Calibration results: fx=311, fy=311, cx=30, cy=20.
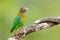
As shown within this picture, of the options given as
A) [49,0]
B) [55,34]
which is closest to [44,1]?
[49,0]

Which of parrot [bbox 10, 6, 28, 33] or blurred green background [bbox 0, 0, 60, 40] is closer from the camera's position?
parrot [bbox 10, 6, 28, 33]

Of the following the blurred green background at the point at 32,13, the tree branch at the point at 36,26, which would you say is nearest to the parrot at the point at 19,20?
the tree branch at the point at 36,26

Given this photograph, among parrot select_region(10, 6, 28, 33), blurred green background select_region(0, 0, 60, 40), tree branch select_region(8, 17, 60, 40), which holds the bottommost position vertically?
tree branch select_region(8, 17, 60, 40)

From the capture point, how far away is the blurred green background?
108 inches

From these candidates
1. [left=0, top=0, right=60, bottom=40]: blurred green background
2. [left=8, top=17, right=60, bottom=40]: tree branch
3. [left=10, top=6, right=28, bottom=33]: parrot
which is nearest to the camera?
[left=8, top=17, right=60, bottom=40]: tree branch

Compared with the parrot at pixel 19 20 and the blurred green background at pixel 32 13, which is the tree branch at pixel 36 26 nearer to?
the parrot at pixel 19 20

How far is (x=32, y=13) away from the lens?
112 inches

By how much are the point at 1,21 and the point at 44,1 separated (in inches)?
17.8

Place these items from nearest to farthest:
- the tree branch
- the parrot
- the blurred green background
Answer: the tree branch → the parrot → the blurred green background

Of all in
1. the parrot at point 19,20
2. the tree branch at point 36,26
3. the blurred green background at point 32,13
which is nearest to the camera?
the tree branch at point 36,26

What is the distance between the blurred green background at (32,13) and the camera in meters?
2.75

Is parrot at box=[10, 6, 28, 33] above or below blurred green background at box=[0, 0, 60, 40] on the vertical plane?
below

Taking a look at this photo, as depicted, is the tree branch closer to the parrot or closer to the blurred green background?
the parrot

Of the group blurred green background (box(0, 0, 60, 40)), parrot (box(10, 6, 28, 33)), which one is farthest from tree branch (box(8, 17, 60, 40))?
blurred green background (box(0, 0, 60, 40))
